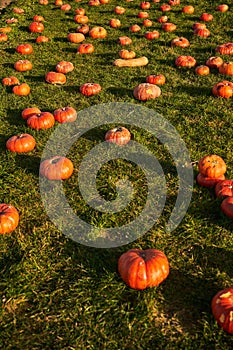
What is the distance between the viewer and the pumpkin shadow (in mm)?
5977

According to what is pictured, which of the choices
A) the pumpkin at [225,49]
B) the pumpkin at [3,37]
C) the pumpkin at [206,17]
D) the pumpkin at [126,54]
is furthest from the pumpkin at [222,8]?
the pumpkin at [3,37]

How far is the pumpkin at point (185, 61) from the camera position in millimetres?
9070

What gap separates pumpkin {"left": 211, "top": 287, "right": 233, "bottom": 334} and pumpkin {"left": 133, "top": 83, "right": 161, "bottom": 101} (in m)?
4.91

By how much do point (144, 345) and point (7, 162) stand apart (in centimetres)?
381

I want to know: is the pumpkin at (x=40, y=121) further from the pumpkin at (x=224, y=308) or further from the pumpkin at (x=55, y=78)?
the pumpkin at (x=224, y=308)

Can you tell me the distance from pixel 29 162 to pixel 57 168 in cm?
76

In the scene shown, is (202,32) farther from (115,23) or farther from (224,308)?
(224,308)

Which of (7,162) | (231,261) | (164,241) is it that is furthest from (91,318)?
(7,162)

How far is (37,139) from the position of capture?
21.7 feet

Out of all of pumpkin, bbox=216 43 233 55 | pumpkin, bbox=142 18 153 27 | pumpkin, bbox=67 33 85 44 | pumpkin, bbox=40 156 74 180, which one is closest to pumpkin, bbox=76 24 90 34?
pumpkin, bbox=67 33 85 44

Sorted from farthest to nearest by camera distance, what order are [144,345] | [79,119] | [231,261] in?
1. [79,119]
2. [231,261]
3. [144,345]

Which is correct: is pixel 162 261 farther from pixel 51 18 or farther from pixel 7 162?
pixel 51 18

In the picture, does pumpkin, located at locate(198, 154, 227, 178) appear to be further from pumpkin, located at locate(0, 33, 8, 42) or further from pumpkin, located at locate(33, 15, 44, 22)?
pumpkin, located at locate(33, 15, 44, 22)

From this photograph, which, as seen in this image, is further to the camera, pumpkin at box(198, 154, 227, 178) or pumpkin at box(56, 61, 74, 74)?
pumpkin at box(56, 61, 74, 74)
